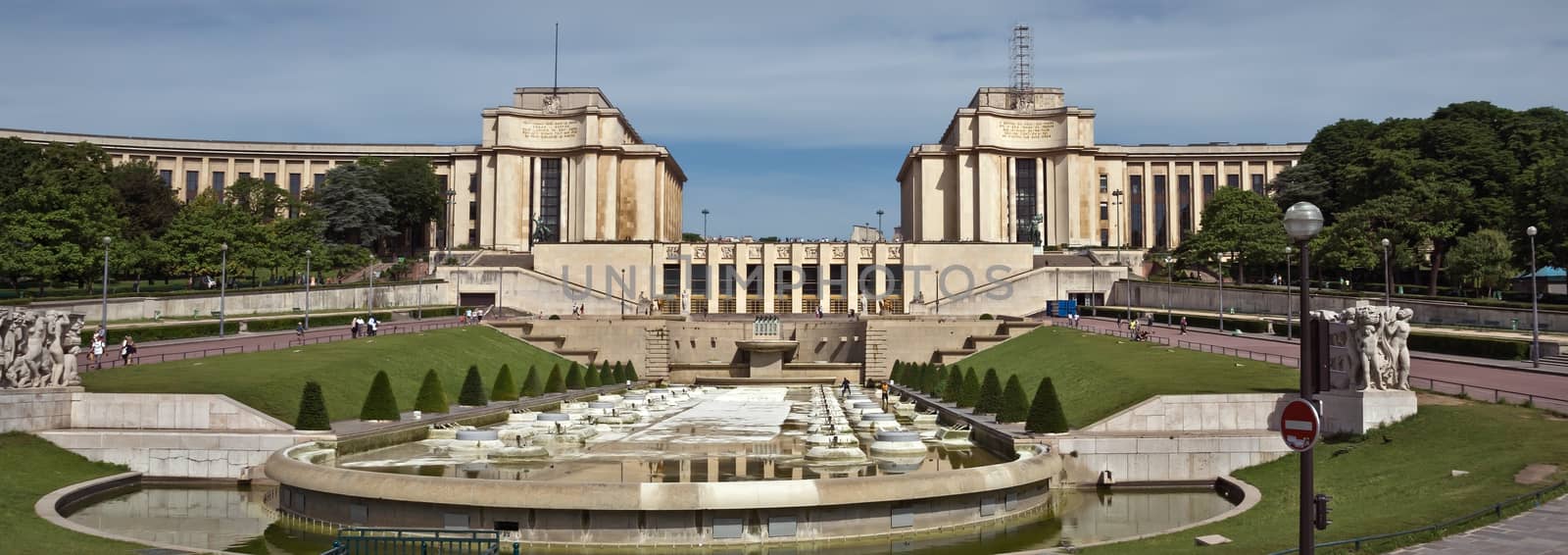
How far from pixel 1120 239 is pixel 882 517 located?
111 metres

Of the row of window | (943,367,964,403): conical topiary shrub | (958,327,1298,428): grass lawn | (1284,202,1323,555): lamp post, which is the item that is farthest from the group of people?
(1284,202,1323,555): lamp post

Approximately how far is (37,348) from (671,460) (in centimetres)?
2009

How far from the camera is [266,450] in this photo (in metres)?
30.3

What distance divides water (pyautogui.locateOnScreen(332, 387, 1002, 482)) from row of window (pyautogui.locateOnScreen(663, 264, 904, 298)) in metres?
62.7

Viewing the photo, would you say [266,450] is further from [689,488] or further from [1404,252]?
[1404,252]

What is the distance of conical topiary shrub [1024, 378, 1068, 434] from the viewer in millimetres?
30500

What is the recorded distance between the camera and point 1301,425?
12.3 m

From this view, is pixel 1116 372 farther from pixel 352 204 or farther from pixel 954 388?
pixel 352 204

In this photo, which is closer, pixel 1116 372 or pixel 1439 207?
pixel 1116 372

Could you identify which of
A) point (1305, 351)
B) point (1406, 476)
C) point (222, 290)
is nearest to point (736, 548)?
point (1305, 351)

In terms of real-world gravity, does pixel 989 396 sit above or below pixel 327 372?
below

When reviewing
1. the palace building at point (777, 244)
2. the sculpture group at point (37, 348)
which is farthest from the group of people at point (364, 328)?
the sculpture group at point (37, 348)

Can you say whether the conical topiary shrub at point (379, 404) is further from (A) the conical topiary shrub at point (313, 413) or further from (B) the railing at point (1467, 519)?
(B) the railing at point (1467, 519)

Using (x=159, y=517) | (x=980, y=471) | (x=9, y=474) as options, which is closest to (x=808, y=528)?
(x=980, y=471)
